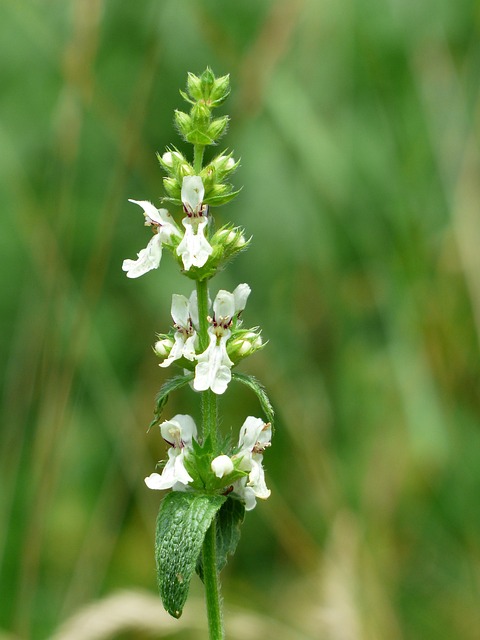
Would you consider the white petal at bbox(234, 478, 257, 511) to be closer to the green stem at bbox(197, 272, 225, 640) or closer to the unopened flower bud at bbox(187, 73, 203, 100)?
the green stem at bbox(197, 272, 225, 640)

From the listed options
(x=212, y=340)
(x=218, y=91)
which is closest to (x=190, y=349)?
(x=212, y=340)

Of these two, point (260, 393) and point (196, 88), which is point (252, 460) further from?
point (196, 88)

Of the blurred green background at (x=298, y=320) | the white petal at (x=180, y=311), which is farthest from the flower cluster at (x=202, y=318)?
the blurred green background at (x=298, y=320)

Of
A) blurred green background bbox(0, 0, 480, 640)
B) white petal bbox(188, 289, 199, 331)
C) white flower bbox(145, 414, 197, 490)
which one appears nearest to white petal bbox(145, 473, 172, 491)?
white flower bbox(145, 414, 197, 490)

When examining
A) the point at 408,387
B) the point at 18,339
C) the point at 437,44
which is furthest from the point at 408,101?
the point at 18,339

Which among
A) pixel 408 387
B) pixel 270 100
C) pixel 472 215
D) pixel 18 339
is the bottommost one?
pixel 408 387

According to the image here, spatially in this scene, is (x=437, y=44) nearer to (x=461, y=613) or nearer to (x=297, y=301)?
(x=297, y=301)

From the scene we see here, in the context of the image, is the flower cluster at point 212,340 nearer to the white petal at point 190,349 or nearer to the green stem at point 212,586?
the white petal at point 190,349
